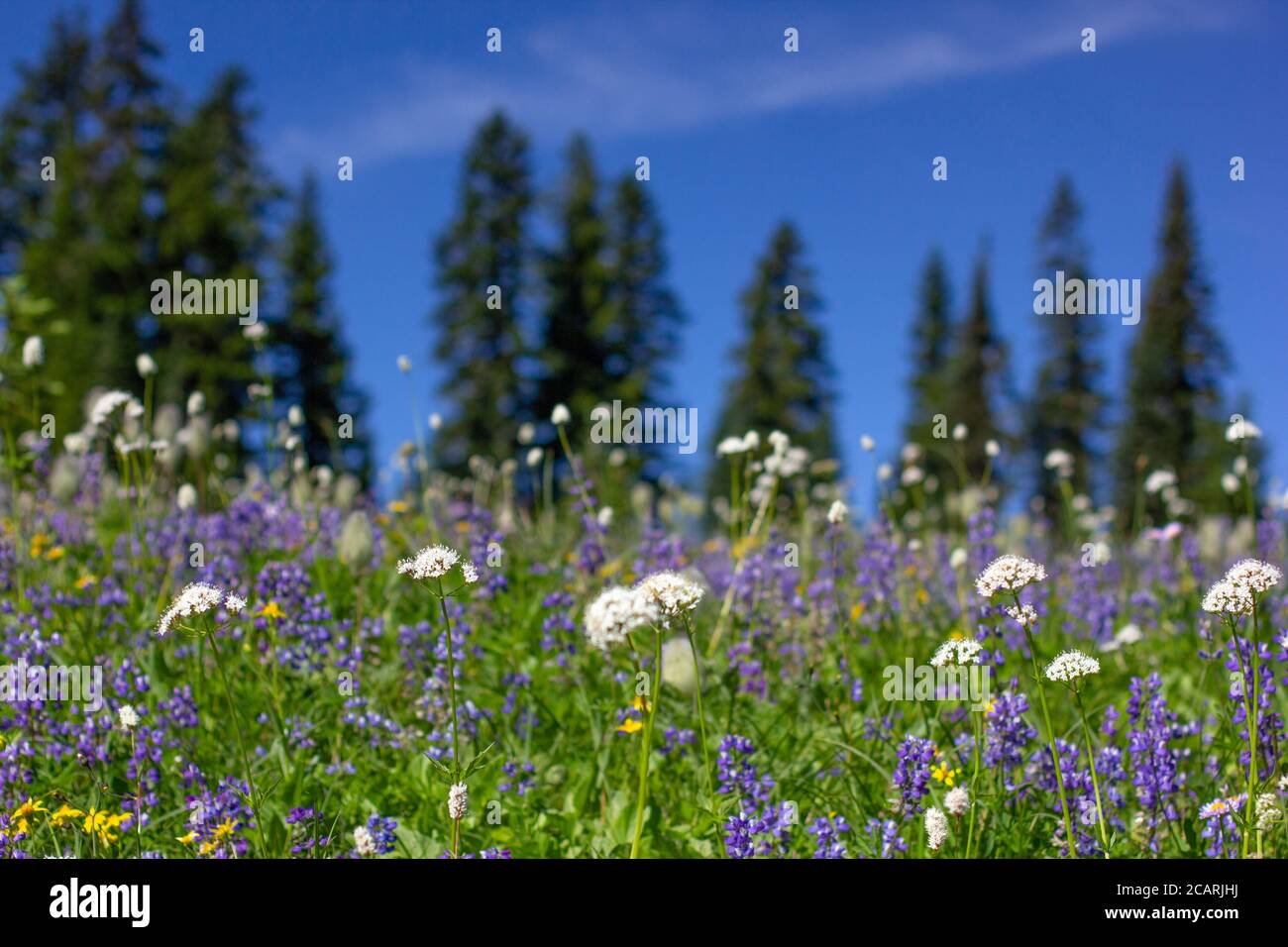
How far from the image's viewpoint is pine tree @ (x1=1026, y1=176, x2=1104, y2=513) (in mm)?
41719

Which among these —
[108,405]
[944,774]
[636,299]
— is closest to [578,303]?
[636,299]

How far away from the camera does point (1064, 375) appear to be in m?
42.7

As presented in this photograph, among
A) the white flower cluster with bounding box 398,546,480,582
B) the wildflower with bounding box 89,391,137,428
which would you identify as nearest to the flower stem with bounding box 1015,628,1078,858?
the white flower cluster with bounding box 398,546,480,582

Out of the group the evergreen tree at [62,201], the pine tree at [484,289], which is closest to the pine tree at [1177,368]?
the pine tree at [484,289]

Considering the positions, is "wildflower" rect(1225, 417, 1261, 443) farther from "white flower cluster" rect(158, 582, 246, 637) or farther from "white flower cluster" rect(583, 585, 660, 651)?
"white flower cluster" rect(158, 582, 246, 637)

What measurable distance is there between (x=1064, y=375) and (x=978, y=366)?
361 centimetres

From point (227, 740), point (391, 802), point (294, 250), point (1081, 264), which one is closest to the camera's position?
point (391, 802)

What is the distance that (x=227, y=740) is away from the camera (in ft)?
12.1

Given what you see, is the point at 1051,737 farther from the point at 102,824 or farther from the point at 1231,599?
the point at 102,824

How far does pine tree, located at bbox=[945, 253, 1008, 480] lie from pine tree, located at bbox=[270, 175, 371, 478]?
81.4 ft

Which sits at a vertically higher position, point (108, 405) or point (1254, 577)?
point (108, 405)

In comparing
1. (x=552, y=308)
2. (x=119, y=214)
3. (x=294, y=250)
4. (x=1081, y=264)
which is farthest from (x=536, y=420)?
(x=1081, y=264)
